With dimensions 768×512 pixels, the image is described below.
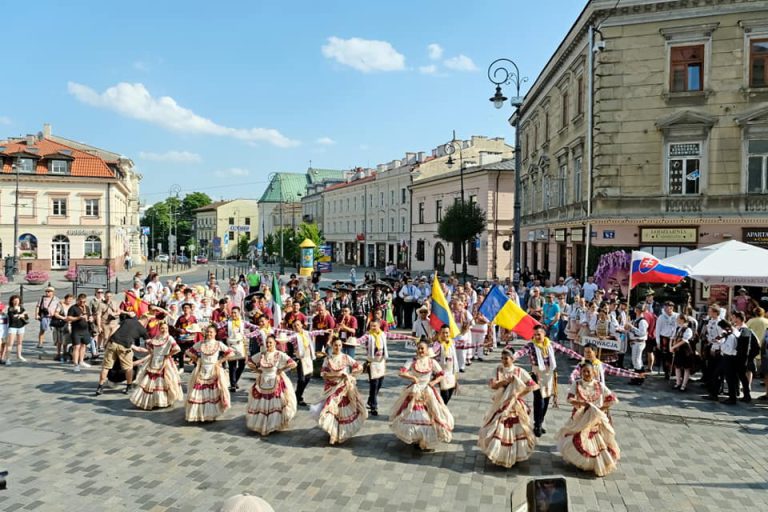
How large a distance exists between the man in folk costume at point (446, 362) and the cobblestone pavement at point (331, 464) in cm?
66

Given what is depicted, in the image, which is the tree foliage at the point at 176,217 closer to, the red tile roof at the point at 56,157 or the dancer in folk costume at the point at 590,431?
the red tile roof at the point at 56,157

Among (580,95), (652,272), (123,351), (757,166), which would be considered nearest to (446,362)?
(123,351)

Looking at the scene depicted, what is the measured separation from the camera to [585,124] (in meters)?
26.7

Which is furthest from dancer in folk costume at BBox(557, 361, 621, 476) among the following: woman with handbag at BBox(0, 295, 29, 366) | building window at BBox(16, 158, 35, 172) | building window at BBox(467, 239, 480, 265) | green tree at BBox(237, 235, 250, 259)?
green tree at BBox(237, 235, 250, 259)

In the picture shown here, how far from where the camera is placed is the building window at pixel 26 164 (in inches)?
2061

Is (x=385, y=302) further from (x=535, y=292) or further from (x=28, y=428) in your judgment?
(x=28, y=428)

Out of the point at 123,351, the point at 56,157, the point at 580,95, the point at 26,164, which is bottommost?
the point at 123,351

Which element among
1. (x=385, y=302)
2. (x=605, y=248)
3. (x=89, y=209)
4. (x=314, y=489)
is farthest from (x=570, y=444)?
(x=89, y=209)

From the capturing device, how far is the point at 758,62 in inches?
918

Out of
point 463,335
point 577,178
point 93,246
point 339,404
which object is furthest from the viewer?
point 93,246

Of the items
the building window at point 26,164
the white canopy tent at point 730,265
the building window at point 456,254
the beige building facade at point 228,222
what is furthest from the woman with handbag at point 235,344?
the beige building facade at point 228,222

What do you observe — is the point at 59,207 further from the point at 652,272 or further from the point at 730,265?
the point at 730,265

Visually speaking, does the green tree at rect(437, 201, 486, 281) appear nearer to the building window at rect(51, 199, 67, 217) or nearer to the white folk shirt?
the white folk shirt

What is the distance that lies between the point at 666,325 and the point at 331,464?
345 inches
